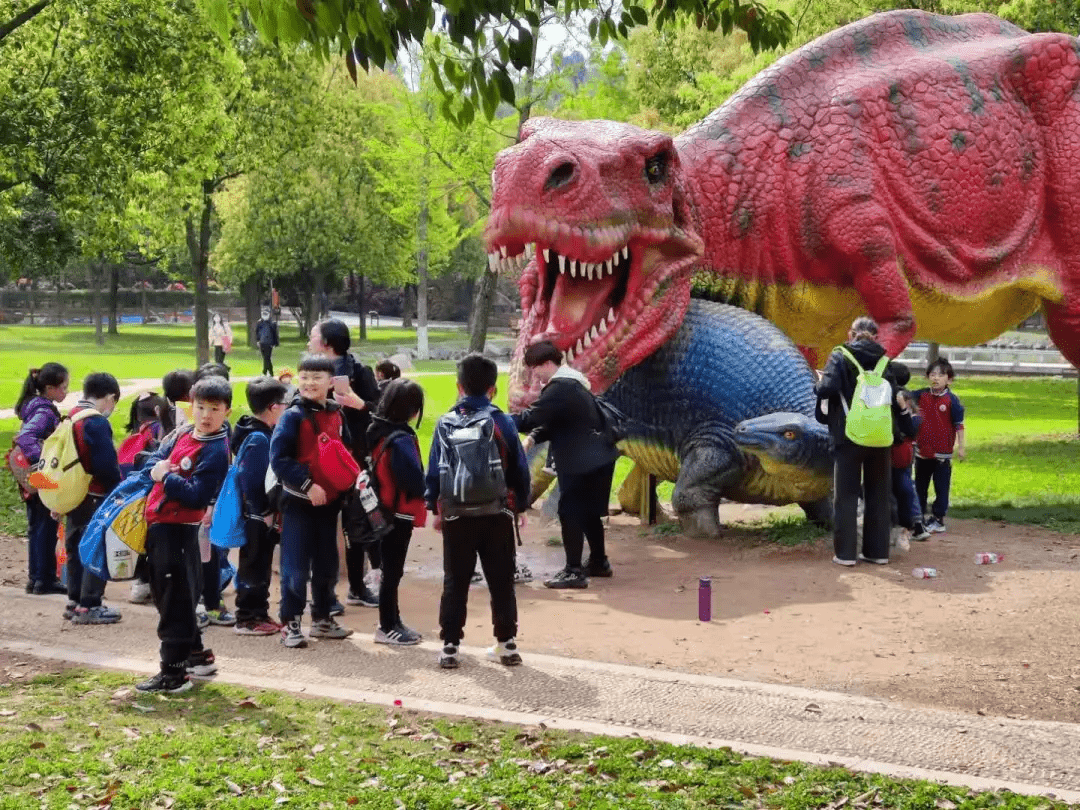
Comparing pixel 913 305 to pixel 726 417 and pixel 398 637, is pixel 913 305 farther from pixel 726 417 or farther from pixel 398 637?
pixel 398 637

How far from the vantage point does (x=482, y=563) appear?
653 cm

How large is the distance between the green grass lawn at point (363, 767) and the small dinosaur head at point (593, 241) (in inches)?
163

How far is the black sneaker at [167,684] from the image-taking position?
237 inches

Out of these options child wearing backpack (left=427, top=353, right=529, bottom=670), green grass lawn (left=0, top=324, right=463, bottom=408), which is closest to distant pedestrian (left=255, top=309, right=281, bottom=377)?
green grass lawn (left=0, top=324, right=463, bottom=408)

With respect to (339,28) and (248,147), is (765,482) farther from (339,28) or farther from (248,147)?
(248,147)

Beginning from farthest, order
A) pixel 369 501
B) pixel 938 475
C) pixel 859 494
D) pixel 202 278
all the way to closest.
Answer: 1. pixel 202 278
2. pixel 938 475
3. pixel 859 494
4. pixel 369 501

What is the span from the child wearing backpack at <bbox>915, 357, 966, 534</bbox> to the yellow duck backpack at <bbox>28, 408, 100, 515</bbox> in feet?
20.5

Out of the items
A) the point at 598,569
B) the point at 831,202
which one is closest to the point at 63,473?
the point at 598,569

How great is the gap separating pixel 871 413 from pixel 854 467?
43cm

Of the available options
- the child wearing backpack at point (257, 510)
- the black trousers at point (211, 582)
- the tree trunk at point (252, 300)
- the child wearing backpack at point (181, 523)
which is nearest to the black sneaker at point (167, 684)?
the child wearing backpack at point (181, 523)

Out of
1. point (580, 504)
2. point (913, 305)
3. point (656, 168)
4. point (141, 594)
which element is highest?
point (656, 168)

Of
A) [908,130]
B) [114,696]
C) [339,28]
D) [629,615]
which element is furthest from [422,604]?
[908,130]

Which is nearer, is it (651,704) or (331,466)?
(651,704)

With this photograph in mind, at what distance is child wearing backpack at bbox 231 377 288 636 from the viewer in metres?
7.08
